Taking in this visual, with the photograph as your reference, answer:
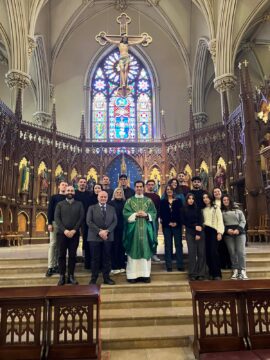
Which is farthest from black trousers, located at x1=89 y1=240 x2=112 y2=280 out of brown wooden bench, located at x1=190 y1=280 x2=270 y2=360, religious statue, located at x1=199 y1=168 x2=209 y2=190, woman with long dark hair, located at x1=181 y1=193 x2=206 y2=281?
religious statue, located at x1=199 y1=168 x2=209 y2=190

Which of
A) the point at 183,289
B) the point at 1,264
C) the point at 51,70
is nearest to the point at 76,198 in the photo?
the point at 1,264

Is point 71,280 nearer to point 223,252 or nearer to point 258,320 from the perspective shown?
point 223,252

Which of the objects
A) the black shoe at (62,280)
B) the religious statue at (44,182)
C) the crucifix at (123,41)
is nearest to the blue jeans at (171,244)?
the black shoe at (62,280)

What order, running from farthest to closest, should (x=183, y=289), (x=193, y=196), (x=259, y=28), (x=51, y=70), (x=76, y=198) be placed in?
1. (x=51, y=70)
2. (x=259, y=28)
3. (x=76, y=198)
4. (x=193, y=196)
5. (x=183, y=289)

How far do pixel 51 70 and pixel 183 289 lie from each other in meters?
16.4

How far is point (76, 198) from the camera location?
17.7 feet

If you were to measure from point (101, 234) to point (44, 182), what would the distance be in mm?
9042

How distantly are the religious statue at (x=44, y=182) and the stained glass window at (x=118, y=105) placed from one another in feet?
17.2

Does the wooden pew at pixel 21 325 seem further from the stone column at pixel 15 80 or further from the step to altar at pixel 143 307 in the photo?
the stone column at pixel 15 80

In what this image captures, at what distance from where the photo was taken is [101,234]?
4566 mm

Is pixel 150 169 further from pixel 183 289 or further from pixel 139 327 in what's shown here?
pixel 139 327

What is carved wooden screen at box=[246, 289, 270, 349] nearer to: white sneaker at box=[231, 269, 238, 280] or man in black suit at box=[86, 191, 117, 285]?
white sneaker at box=[231, 269, 238, 280]

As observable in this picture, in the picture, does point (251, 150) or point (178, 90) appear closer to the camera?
point (251, 150)

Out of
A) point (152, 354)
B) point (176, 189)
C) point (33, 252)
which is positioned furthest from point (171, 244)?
point (33, 252)
